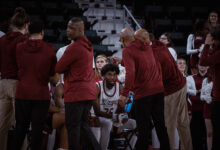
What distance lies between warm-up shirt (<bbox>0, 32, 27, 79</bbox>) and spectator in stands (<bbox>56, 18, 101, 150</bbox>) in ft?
1.77

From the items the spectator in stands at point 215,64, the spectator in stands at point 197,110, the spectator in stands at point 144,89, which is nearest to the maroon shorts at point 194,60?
the spectator in stands at point 197,110

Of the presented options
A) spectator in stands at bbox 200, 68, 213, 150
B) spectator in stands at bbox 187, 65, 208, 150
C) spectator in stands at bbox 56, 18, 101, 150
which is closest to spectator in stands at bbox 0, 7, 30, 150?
spectator in stands at bbox 56, 18, 101, 150

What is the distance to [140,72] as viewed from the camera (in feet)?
10.6

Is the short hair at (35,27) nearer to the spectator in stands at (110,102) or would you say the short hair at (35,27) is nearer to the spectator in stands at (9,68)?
the spectator in stands at (9,68)

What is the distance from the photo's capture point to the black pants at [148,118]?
10.3 ft

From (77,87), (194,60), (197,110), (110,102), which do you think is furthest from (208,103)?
(77,87)

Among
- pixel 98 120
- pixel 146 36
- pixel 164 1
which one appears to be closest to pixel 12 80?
pixel 98 120

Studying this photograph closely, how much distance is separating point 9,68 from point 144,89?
4.59ft

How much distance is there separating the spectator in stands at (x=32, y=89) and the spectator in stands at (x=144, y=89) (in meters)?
0.82

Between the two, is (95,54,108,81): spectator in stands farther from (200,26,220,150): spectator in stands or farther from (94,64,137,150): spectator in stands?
(200,26,220,150): spectator in stands

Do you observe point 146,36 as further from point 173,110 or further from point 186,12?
point 186,12

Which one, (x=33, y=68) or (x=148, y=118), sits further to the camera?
(x=148, y=118)

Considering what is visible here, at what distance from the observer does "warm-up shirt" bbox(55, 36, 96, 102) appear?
2.78 meters

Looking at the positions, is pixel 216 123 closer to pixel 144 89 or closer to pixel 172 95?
pixel 144 89
